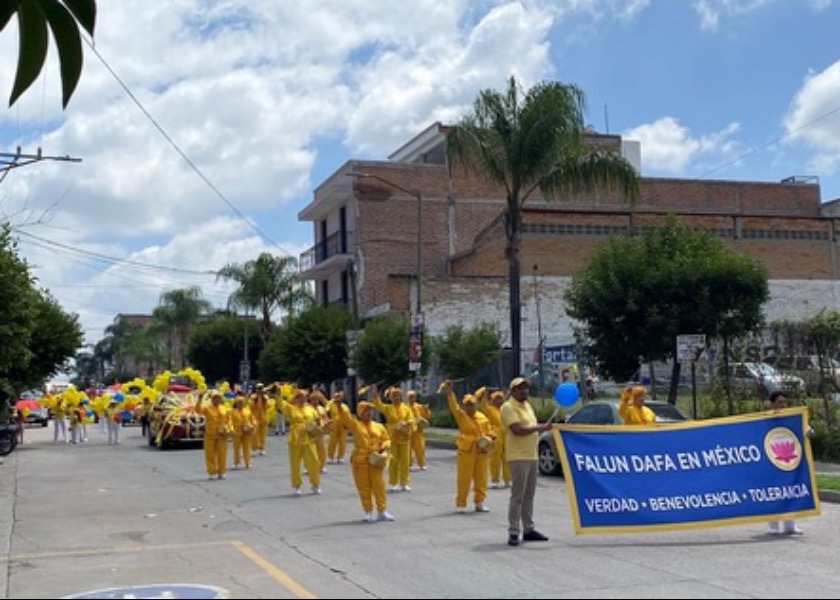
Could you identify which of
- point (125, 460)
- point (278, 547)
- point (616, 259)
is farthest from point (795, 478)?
point (125, 460)

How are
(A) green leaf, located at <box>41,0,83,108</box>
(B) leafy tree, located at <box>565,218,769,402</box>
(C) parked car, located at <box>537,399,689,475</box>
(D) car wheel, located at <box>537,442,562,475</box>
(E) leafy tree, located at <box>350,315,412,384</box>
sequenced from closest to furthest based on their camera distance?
(A) green leaf, located at <box>41,0,83,108</box>
(C) parked car, located at <box>537,399,689,475</box>
(D) car wheel, located at <box>537,442,562,475</box>
(B) leafy tree, located at <box>565,218,769,402</box>
(E) leafy tree, located at <box>350,315,412,384</box>

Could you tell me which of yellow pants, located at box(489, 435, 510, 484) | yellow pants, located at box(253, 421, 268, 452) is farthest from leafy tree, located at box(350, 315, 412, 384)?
yellow pants, located at box(489, 435, 510, 484)

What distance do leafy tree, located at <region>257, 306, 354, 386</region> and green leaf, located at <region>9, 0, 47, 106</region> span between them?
135 ft

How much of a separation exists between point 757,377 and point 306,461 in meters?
11.1

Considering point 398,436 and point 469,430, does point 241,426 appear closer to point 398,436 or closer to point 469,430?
point 398,436

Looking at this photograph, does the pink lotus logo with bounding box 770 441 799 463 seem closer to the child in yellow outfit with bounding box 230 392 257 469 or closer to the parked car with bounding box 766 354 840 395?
the parked car with bounding box 766 354 840 395

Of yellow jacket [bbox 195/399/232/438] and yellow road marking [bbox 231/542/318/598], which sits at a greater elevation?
yellow jacket [bbox 195/399/232/438]

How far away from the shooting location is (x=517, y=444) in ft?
36.1

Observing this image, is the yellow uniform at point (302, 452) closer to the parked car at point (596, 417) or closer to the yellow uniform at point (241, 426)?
the parked car at point (596, 417)

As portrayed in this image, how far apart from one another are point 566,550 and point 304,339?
118 ft

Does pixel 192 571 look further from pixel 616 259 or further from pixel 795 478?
pixel 616 259

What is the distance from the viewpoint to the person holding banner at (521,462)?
35.5 ft

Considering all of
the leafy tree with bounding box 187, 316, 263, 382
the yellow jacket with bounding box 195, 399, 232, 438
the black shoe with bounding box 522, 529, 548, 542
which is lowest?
the black shoe with bounding box 522, 529, 548, 542

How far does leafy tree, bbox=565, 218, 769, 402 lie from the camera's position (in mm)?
23812
